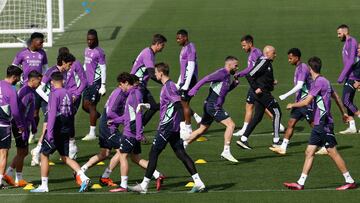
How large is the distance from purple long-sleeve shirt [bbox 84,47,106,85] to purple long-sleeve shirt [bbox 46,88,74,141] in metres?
5.96

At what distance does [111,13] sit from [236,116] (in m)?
20.7

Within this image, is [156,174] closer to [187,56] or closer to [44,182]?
[44,182]

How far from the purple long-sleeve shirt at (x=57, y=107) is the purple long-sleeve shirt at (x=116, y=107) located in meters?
0.76

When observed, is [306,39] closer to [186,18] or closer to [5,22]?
[186,18]

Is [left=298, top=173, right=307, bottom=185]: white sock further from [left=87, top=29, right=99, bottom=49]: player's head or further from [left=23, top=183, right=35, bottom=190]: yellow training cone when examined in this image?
[left=87, top=29, right=99, bottom=49]: player's head

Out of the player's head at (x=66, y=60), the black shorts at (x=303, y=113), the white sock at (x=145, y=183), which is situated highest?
the player's head at (x=66, y=60)

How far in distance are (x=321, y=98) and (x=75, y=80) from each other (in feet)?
22.0

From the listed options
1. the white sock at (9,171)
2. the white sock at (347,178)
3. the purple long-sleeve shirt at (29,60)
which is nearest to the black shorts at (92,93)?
the purple long-sleeve shirt at (29,60)

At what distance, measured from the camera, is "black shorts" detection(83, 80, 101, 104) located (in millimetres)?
29294

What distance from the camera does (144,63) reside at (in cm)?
2809

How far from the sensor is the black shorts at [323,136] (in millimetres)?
22828

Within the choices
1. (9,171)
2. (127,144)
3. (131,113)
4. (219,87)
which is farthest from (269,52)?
(9,171)

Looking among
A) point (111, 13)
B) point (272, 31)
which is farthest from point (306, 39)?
point (111, 13)

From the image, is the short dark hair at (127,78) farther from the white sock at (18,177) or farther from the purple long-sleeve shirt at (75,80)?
the purple long-sleeve shirt at (75,80)
